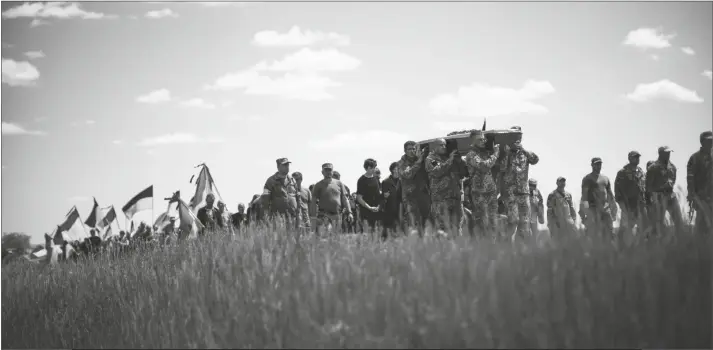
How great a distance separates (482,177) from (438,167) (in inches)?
31.9

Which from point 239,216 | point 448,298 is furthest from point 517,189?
point 239,216

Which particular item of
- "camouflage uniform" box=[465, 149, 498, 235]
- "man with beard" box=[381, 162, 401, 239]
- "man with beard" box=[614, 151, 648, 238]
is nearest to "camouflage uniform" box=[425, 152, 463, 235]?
"camouflage uniform" box=[465, 149, 498, 235]

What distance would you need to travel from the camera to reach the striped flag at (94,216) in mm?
21719

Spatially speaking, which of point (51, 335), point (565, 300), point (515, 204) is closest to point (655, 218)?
point (565, 300)

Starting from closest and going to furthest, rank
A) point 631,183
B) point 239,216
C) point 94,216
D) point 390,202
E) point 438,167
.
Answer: point 438,167, point 631,183, point 390,202, point 94,216, point 239,216

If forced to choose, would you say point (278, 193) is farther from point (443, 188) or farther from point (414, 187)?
point (443, 188)

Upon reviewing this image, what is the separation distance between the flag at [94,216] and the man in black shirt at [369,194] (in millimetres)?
9235

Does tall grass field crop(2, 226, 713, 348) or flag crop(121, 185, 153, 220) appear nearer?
tall grass field crop(2, 226, 713, 348)

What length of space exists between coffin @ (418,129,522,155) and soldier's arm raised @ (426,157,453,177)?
1043 millimetres

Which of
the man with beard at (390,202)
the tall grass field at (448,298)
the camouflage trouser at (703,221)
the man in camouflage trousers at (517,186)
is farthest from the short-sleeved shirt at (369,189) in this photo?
the camouflage trouser at (703,221)

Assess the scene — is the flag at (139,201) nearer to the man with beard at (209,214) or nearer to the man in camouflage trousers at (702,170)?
the man with beard at (209,214)

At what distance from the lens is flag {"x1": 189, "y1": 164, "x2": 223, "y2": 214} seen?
20469 mm

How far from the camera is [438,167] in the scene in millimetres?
13180

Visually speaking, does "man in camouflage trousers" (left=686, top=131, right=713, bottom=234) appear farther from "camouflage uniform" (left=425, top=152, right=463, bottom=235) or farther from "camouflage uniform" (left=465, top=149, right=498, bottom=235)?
"camouflage uniform" (left=425, top=152, right=463, bottom=235)
